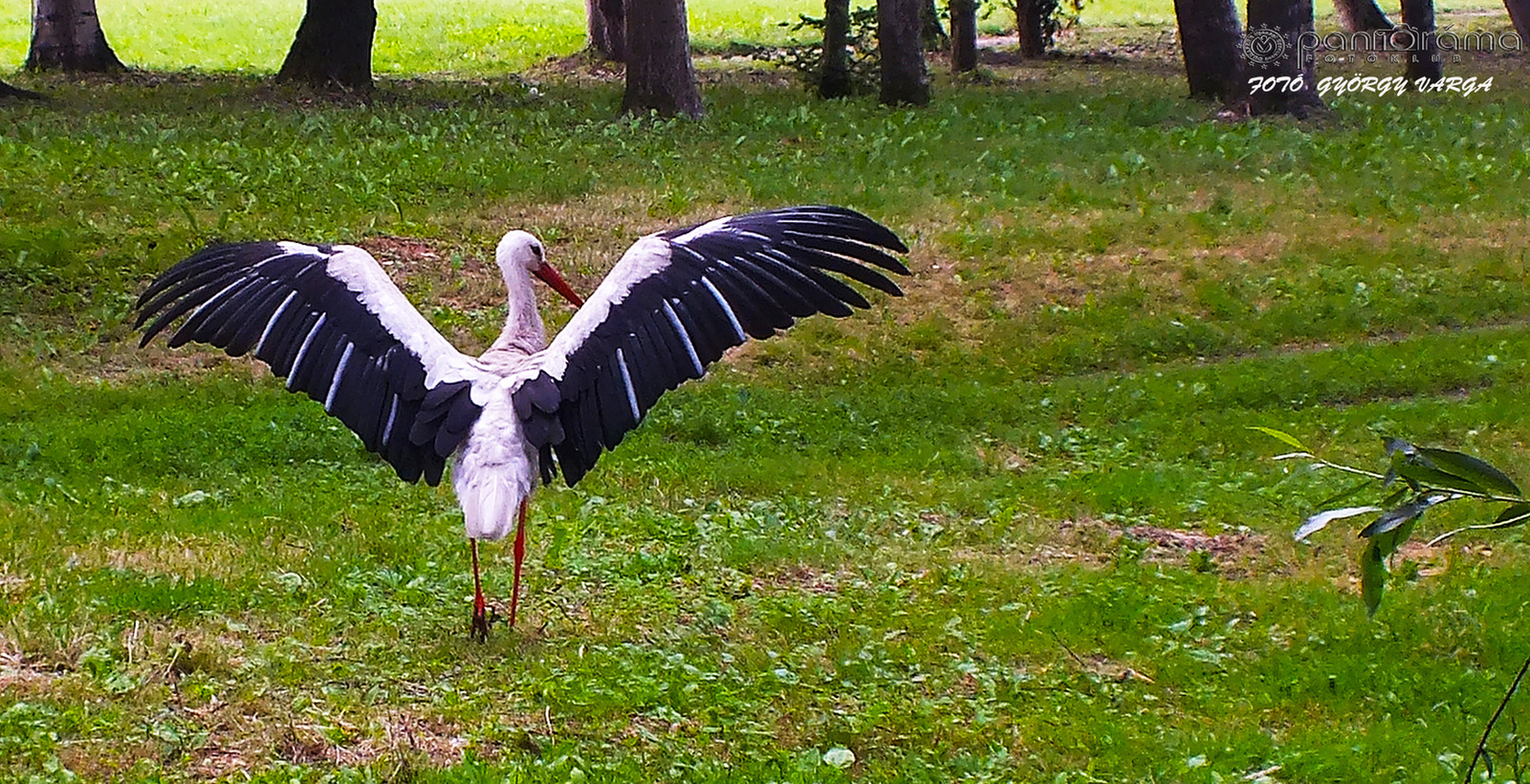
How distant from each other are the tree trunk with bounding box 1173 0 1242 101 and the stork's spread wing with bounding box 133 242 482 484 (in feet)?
52.4

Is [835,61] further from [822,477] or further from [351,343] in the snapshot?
[351,343]

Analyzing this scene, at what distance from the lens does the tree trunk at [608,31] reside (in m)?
25.9

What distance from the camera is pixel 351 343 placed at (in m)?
6.25

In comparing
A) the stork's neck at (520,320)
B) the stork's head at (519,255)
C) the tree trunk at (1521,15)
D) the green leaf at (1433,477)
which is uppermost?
the tree trunk at (1521,15)

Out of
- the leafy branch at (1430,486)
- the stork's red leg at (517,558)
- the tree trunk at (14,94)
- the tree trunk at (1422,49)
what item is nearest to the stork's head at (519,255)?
the stork's red leg at (517,558)

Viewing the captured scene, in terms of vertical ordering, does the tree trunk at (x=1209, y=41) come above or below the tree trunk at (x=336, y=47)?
below

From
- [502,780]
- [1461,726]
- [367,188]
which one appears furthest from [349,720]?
[367,188]

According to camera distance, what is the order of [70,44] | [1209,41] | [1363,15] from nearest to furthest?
[1209,41], [70,44], [1363,15]

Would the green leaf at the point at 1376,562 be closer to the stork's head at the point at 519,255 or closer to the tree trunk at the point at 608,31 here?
the stork's head at the point at 519,255

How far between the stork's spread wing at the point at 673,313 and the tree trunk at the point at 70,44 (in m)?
17.3

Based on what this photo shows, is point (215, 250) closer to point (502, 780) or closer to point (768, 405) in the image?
point (502, 780)

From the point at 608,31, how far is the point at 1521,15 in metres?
22.9

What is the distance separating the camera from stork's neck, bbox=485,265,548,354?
261 inches

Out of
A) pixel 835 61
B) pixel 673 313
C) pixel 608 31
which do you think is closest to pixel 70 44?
pixel 608 31
